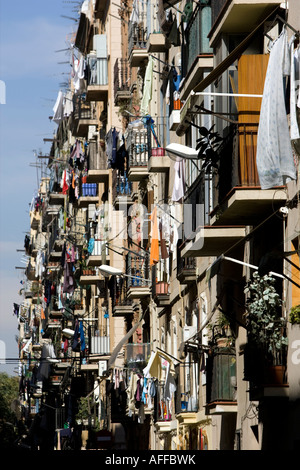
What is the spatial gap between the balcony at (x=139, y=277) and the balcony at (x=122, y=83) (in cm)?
747

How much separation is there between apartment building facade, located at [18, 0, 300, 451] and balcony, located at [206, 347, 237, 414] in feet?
0.09

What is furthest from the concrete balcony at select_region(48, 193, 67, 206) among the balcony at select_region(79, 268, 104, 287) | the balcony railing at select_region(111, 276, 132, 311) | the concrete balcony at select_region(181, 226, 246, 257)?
the concrete balcony at select_region(181, 226, 246, 257)

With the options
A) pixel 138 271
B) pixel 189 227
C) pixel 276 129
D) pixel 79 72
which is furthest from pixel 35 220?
pixel 276 129

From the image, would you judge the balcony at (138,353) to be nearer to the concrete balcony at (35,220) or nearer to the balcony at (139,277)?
the balcony at (139,277)

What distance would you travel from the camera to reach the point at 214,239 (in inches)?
882

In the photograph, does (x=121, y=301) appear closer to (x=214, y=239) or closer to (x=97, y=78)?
(x=97, y=78)

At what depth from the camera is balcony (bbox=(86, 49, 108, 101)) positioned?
53875mm

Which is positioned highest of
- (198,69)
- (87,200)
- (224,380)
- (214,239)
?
(87,200)

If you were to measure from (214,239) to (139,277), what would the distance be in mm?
18388

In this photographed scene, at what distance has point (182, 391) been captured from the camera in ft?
100

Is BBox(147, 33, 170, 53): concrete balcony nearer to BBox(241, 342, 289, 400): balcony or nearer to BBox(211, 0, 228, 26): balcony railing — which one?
BBox(211, 0, 228, 26): balcony railing

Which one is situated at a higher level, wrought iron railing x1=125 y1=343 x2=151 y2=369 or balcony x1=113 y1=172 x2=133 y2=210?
balcony x1=113 y1=172 x2=133 y2=210

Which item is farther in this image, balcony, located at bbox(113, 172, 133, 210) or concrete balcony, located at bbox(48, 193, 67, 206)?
concrete balcony, located at bbox(48, 193, 67, 206)

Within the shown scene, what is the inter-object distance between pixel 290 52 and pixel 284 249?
11.9 ft
